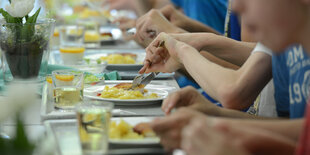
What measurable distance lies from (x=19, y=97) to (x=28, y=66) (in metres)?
1.17

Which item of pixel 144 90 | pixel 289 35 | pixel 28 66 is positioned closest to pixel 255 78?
pixel 144 90

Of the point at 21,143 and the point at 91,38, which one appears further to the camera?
the point at 91,38

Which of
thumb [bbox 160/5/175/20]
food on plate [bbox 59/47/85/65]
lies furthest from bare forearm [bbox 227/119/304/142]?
thumb [bbox 160/5/175/20]

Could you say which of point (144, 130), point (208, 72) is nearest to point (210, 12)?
point (208, 72)

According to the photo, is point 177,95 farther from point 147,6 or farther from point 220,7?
point 147,6

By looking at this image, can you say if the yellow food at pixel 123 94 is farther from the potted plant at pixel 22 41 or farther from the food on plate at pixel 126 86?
the potted plant at pixel 22 41

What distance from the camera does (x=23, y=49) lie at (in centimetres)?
189

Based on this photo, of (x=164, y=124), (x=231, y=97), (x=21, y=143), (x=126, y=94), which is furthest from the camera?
Answer: (x=126, y=94)

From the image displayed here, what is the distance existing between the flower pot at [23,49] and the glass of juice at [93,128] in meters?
0.82

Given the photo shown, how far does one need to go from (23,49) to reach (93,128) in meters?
0.89

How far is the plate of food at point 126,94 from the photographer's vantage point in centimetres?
161

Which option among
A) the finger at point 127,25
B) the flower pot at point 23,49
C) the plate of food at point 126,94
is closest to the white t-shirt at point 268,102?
the plate of food at point 126,94

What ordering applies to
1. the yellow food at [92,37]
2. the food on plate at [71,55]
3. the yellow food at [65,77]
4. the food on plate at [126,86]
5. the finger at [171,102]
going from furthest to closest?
1. the yellow food at [92,37]
2. the food on plate at [71,55]
3. the food on plate at [126,86]
4. the yellow food at [65,77]
5. the finger at [171,102]

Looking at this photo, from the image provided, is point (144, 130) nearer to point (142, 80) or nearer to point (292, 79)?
point (292, 79)
